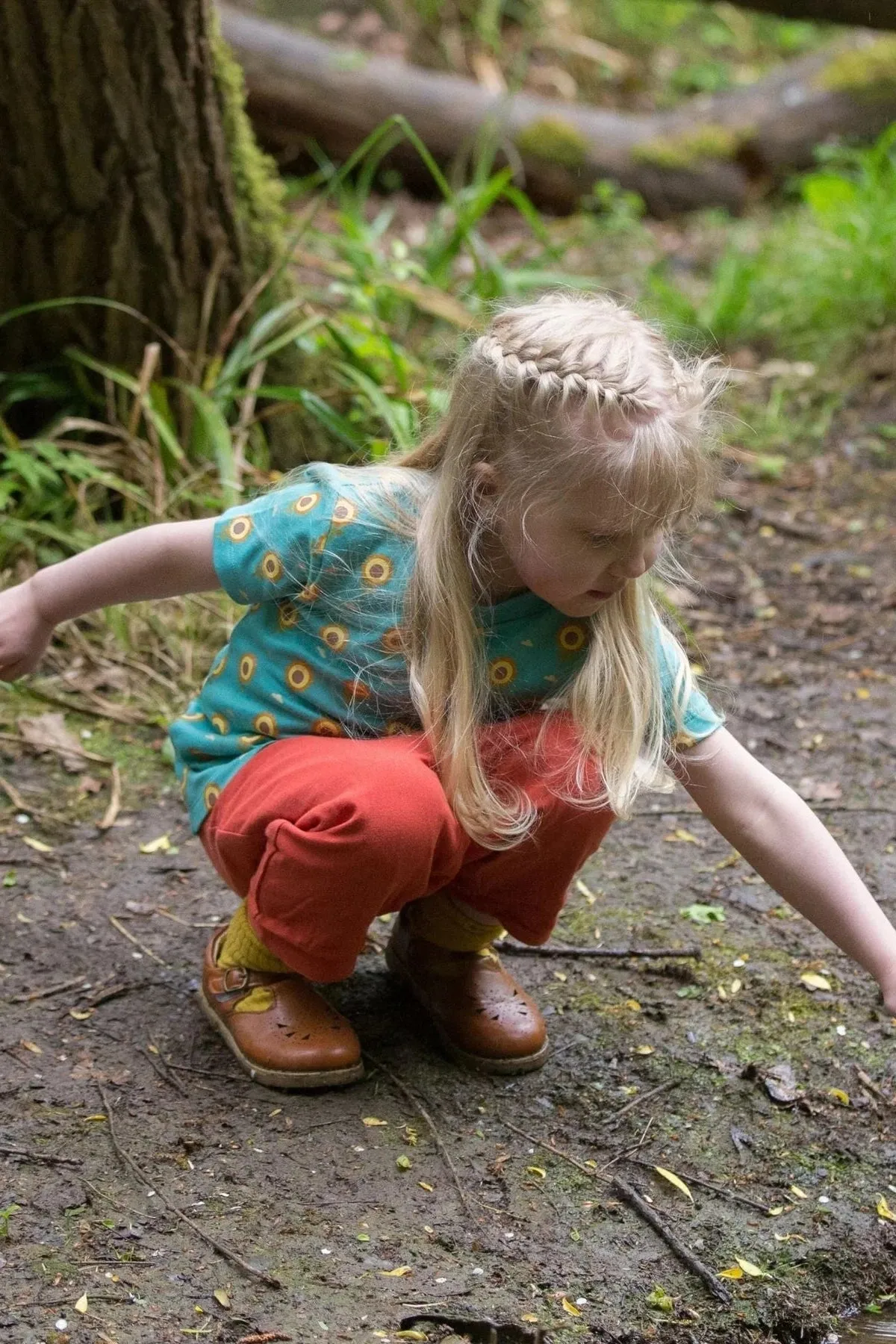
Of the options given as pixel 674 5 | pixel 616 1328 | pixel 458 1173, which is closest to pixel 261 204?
pixel 458 1173

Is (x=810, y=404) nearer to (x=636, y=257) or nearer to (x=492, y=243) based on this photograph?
(x=636, y=257)

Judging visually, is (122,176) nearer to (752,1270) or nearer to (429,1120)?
(429,1120)

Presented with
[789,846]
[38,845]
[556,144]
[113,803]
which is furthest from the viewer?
[556,144]

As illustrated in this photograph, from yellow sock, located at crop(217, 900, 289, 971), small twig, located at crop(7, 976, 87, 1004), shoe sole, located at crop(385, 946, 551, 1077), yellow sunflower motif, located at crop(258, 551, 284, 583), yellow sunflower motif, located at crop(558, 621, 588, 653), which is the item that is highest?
yellow sunflower motif, located at crop(258, 551, 284, 583)

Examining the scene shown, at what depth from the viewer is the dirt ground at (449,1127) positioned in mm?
1510

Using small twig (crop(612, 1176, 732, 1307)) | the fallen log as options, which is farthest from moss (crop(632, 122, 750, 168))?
small twig (crop(612, 1176, 732, 1307))

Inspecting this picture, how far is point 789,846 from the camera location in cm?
172

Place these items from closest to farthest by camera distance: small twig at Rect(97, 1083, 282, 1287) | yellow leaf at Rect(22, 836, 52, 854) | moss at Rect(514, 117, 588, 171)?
1. small twig at Rect(97, 1083, 282, 1287)
2. yellow leaf at Rect(22, 836, 52, 854)
3. moss at Rect(514, 117, 588, 171)

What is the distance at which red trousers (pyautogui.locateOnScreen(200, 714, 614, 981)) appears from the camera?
165 cm

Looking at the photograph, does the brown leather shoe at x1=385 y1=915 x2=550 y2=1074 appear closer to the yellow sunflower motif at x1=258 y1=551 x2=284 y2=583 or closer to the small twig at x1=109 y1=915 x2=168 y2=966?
the small twig at x1=109 y1=915 x2=168 y2=966

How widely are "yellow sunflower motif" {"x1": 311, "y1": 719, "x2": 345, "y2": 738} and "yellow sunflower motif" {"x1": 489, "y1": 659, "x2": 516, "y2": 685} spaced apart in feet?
0.66

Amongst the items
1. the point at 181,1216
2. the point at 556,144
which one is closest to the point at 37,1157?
the point at 181,1216

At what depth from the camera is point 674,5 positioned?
26.8ft

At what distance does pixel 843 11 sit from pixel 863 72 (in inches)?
142
